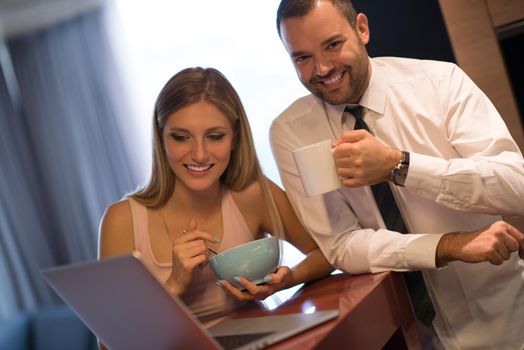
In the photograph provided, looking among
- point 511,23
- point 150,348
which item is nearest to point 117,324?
point 150,348

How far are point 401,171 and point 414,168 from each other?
0.09ft

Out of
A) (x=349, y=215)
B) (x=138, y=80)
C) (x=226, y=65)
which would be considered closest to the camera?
(x=349, y=215)

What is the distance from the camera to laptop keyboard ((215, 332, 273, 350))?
3.61 feet

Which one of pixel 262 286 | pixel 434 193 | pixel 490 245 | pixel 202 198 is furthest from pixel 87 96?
pixel 490 245

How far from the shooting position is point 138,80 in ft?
14.0

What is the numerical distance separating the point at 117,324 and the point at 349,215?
2.46ft

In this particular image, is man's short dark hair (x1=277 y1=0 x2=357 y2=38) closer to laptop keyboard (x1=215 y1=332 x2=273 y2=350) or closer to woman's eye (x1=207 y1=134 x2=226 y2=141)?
woman's eye (x1=207 y1=134 x2=226 y2=141)

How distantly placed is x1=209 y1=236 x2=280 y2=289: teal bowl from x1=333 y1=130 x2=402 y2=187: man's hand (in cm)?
22

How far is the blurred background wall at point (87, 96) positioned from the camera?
3941 mm

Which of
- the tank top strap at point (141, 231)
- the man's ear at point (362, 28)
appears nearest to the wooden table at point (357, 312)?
the tank top strap at point (141, 231)

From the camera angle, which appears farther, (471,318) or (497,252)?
(471,318)

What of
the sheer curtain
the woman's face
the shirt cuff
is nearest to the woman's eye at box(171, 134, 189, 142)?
the woman's face

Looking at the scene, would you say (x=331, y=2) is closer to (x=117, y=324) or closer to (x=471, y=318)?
(x=471, y=318)

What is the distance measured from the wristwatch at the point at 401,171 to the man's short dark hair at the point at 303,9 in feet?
1.43
